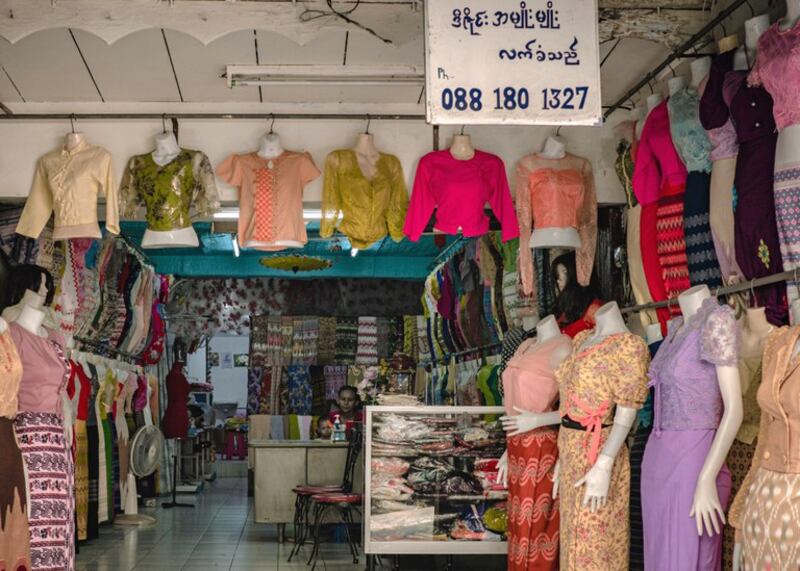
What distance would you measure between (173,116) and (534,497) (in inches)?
135

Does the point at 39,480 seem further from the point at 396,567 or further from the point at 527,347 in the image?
the point at 527,347

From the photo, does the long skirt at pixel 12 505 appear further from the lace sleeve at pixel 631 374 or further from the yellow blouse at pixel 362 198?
the lace sleeve at pixel 631 374

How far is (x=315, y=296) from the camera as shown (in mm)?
16203

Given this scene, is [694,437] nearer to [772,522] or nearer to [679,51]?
[772,522]

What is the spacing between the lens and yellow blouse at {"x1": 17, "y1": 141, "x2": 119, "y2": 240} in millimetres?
6402

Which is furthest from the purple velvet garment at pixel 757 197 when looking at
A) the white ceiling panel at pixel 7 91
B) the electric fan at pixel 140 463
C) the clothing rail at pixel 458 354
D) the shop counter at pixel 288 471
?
the electric fan at pixel 140 463

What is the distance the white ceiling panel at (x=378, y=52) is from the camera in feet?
19.1

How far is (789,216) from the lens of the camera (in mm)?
4133

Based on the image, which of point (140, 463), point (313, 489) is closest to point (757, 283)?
point (313, 489)

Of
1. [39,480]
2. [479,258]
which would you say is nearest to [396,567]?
[39,480]

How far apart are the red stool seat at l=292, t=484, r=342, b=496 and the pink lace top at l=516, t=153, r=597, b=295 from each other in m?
3.39

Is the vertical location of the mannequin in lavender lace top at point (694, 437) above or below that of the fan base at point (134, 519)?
above

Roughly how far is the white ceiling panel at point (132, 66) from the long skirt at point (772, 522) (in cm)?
403

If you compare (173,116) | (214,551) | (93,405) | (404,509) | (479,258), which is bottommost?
(214,551)
